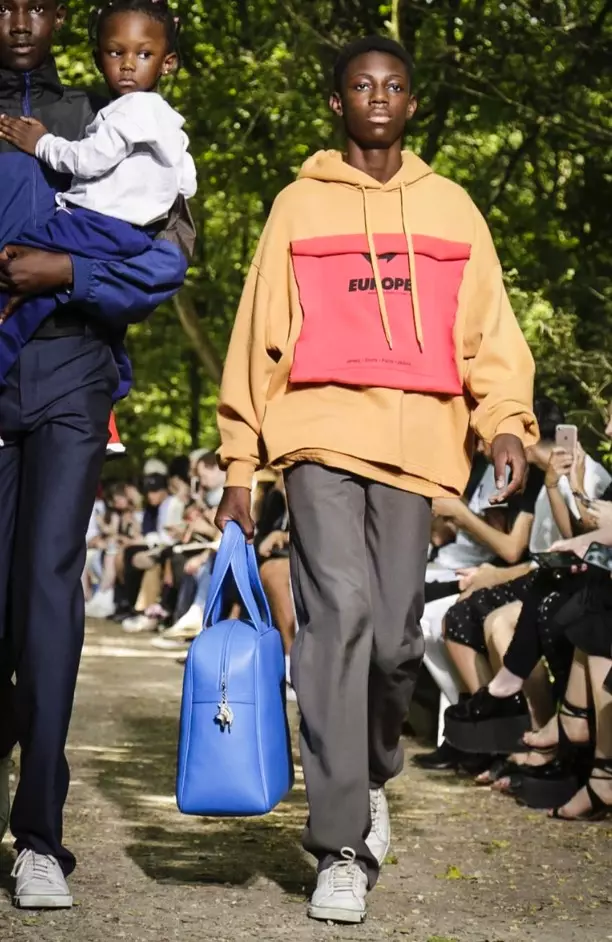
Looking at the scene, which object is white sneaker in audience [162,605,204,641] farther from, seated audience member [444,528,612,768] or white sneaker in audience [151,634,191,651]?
seated audience member [444,528,612,768]

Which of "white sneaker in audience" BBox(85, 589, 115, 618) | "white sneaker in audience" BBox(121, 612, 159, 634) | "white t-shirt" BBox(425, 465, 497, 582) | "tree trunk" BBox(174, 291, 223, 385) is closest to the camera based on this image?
"white t-shirt" BBox(425, 465, 497, 582)

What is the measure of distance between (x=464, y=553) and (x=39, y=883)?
4923 mm

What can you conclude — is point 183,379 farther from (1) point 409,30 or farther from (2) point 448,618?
(2) point 448,618

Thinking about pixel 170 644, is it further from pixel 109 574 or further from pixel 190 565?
pixel 109 574

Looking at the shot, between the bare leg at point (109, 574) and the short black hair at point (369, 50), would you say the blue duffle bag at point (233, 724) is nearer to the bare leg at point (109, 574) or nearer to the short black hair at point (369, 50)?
the short black hair at point (369, 50)

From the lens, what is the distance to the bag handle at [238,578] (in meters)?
5.14

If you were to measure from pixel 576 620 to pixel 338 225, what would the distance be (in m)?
2.43

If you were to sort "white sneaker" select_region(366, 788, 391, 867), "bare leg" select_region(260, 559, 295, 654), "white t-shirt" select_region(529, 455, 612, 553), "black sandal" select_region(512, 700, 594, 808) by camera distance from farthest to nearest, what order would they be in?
"bare leg" select_region(260, 559, 295, 654)
"white t-shirt" select_region(529, 455, 612, 553)
"black sandal" select_region(512, 700, 594, 808)
"white sneaker" select_region(366, 788, 391, 867)

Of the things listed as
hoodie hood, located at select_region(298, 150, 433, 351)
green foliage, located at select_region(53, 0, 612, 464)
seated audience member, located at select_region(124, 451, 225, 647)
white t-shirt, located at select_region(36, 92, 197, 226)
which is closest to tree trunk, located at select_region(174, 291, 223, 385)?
green foliage, located at select_region(53, 0, 612, 464)

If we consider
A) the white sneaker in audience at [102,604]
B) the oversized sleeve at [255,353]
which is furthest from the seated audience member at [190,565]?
the oversized sleeve at [255,353]

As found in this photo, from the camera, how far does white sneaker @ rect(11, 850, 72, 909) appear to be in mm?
4801

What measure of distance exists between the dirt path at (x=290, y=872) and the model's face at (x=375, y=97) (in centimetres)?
205

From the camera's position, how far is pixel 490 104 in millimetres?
14789

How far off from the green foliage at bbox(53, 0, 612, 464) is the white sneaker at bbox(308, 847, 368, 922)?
6.73 m
